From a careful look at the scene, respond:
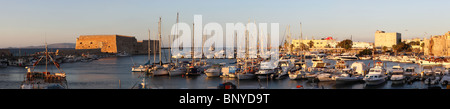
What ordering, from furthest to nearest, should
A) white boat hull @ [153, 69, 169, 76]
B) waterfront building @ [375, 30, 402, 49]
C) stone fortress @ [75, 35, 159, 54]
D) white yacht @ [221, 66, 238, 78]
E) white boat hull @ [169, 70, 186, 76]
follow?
waterfront building @ [375, 30, 402, 49] < stone fortress @ [75, 35, 159, 54] < white boat hull @ [153, 69, 169, 76] < white boat hull @ [169, 70, 186, 76] < white yacht @ [221, 66, 238, 78]

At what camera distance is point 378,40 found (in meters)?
90.8

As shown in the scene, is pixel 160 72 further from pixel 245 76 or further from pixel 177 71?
pixel 245 76

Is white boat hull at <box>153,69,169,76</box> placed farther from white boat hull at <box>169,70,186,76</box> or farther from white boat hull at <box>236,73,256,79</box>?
white boat hull at <box>236,73,256,79</box>

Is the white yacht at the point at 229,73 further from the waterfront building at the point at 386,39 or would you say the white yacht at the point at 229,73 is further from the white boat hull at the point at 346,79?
the waterfront building at the point at 386,39

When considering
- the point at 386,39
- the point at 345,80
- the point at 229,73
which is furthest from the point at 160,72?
the point at 386,39

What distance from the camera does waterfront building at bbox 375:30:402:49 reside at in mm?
87562

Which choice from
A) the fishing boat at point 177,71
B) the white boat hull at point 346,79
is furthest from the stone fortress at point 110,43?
the white boat hull at point 346,79

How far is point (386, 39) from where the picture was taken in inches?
3511

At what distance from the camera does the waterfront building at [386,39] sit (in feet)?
287

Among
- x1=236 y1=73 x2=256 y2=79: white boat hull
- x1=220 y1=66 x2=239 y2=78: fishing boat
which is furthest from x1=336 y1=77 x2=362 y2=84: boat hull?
x1=220 y1=66 x2=239 y2=78: fishing boat

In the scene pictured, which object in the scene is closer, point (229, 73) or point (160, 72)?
point (229, 73)
